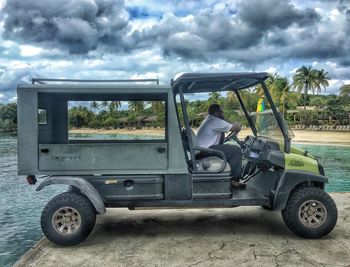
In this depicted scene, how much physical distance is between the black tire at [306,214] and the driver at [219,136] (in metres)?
0.91

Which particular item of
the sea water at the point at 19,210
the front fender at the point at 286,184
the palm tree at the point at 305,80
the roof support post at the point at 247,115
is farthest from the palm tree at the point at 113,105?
the palm tree at the point at 305,80

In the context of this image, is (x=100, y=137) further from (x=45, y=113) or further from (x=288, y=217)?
(x=288, y=217)

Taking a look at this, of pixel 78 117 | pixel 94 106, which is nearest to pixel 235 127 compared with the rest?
pixel 94 106

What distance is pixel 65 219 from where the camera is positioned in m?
5.84

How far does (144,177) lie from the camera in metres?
5.99

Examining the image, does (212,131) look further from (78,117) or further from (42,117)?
(42,117)

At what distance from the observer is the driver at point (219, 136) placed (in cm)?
639

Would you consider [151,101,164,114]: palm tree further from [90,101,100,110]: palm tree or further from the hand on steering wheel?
the hand on steering wheel

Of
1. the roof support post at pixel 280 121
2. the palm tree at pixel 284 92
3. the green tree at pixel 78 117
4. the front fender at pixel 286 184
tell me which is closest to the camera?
the front fender at pixel 286 184

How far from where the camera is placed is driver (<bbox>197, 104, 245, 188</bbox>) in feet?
21.0

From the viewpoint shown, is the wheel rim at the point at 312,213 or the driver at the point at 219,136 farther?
the driver at the point at 219,136

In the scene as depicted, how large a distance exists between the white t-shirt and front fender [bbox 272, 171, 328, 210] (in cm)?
111

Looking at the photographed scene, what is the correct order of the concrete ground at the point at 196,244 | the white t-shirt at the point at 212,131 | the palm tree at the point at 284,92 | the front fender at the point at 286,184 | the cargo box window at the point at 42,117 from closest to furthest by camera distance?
the concrete ground at the point at 196,244
the cargo box window at the point at 42,117
the front fender at the point at 286,184
the white t-shirt at the point at 212,131
the palm tree at the point at 284,92

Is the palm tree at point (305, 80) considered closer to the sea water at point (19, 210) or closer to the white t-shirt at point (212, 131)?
the sea water at point (19, 210)
